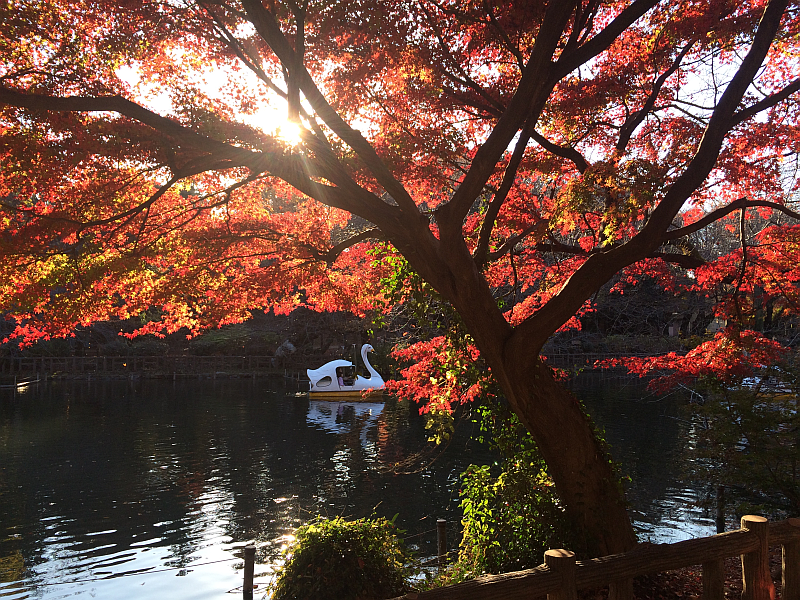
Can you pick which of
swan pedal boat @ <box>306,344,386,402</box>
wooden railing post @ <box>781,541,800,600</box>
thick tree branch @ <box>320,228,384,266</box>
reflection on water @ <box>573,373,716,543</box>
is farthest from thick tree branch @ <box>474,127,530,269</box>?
swan pedal boat @ <box>306,344,386,402</box>

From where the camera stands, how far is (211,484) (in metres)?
14.7

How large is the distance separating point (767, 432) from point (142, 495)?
1330cm

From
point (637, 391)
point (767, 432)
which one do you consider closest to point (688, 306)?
point (637, 391)

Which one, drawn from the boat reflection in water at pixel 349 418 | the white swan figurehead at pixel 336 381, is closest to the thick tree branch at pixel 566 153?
the boat reflection in water at pixel 349 418

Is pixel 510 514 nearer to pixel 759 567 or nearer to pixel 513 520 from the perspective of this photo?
pixel 513 520

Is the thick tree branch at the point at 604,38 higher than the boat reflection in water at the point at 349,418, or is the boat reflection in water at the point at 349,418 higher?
the thick tree branch at the point at 604,38

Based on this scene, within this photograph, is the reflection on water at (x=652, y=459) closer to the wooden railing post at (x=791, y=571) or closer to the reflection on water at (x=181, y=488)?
the wooden railing post at (x=791, y=571)

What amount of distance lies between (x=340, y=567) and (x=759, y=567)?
132 inches

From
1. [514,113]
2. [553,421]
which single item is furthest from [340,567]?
[514,113]

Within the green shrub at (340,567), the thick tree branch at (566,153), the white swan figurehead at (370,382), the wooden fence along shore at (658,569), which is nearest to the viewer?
the wooden fence along shore at (658,569)

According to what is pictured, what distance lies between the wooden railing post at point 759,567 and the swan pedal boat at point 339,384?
86.1 feet

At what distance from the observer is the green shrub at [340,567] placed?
4.55m

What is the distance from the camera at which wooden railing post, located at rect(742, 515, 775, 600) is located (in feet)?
14.6

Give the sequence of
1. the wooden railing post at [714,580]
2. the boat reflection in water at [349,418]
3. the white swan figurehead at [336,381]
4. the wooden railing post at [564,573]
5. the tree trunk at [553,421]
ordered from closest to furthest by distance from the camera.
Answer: the wooden railing post at [564,573] → the wooden railing post at [714,580] → the tree trunk at [553,421] → the boat reflection in water at [349,418] → the white swan figurehead at [336,381]
